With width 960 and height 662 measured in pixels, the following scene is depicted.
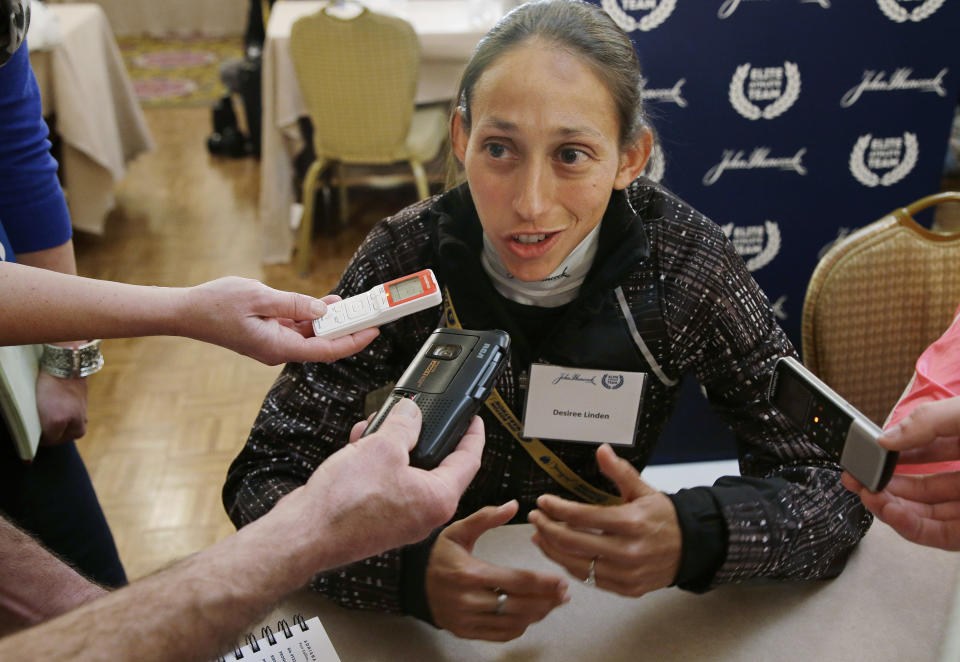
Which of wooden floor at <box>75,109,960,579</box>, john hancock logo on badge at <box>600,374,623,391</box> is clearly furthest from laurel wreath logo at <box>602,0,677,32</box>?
wooden floor at <box>75,109,960,579</box>

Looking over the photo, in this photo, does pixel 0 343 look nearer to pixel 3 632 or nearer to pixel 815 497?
pixel 3 632

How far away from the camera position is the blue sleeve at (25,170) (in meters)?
1.20

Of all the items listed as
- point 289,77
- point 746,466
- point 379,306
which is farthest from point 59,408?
point 289,77

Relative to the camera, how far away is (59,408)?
4.22ft

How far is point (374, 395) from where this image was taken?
138 cm

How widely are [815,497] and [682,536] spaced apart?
0.79ft

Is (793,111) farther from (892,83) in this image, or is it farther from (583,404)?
(583,404)

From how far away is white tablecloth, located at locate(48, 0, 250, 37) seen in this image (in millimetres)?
7535

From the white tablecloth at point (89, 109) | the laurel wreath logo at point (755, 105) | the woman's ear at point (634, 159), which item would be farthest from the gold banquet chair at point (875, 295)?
the white tablecloth at point (89, 109)

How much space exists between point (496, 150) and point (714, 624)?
0.71m

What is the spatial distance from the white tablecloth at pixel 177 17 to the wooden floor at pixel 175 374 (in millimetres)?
3141

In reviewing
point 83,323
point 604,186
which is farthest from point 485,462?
point 83,323

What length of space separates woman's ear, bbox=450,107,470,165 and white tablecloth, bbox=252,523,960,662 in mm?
621

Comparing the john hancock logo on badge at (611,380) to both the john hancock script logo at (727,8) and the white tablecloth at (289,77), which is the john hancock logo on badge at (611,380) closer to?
the john hancock script logo at (727,8)
